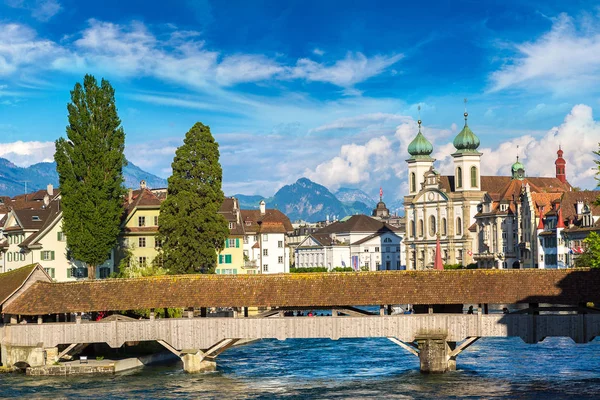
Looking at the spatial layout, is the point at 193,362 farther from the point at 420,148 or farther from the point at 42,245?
the point at 420,148

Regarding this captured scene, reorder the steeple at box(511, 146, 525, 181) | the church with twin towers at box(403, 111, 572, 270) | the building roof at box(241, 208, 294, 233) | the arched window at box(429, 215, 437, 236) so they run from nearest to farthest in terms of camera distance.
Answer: the building roof at box(241, 208, 294, 233) → the church with twin towers at box(403, 111, 572, 270) → the steeple at box(511, 146, 525, 181) → the arched window at box(429, 215, 437, 236)

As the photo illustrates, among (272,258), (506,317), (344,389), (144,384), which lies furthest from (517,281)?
(272,258)

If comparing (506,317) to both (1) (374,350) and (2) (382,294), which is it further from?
(1) (374,350)

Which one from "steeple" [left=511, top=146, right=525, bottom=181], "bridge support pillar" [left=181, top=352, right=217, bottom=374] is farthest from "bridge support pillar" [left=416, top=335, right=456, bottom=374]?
"steeple" [left=511, top=146, right=525, bottom=181]

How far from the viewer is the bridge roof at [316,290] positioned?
44656 millimetres

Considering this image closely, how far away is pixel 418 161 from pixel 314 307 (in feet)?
444

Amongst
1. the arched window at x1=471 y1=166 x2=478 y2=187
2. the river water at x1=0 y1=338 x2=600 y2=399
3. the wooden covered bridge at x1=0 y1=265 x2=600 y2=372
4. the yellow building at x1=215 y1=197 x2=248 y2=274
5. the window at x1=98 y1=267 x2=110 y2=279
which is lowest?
the river water at x1=0 y1=338 x2=600 y2=399

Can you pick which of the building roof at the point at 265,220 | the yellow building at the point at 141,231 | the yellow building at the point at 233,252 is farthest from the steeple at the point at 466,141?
the yellow building at the point at 141,231

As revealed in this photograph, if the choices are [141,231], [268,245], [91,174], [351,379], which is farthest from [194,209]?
[268,245]

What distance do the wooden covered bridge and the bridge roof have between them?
0.04m

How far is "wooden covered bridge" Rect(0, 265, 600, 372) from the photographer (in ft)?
147

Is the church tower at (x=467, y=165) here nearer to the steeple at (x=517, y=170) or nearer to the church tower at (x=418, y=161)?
the steeple at (x=517, y=170)

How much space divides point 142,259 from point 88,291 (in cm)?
3416

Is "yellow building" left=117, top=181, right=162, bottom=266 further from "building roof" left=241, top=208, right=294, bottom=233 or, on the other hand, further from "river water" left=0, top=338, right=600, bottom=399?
"building roof" left=241, top=208, right=294, bottom=233
